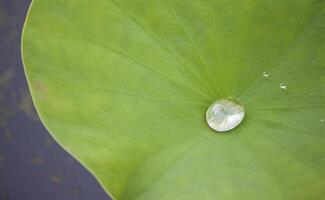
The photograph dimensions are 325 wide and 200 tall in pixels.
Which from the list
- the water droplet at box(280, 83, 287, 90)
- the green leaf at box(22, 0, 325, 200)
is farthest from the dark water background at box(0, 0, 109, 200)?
the water droplet at box(280, 83, 287, 90)

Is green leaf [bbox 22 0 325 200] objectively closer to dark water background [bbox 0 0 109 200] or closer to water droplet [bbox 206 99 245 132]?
water droplet [bbox 206 99 245 132]

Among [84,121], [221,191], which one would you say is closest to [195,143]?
[221,191]

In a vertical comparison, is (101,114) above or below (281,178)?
above

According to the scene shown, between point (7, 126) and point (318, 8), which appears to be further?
point (7, 126)

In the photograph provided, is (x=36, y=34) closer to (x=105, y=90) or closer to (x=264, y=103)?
(x=105, y=90)

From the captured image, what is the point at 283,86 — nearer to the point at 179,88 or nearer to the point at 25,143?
the point at 179,88

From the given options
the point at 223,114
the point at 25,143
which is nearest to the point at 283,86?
the point at 223,114

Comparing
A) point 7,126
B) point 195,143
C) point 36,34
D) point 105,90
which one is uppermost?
point 36,34
